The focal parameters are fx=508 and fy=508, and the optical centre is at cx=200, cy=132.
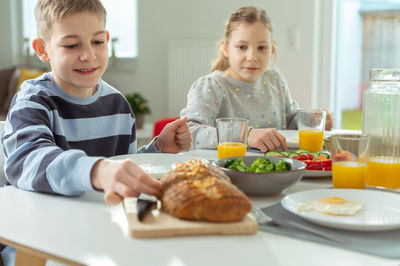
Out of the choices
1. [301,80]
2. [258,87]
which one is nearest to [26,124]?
[258,87]

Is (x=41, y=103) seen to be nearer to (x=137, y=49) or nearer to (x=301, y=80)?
(x=301, y=80)

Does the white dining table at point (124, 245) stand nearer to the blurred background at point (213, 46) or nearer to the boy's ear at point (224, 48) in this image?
the boy's ear at point (224, 48)

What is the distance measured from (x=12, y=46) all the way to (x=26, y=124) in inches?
203

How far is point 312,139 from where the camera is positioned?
1.52 m

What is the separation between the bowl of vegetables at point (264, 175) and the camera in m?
0.98

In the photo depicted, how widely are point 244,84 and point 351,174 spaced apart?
1209 mm

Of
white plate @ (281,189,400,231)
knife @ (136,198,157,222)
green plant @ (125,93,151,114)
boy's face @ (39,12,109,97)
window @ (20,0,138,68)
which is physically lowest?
green plant @ (125,93,151,114)

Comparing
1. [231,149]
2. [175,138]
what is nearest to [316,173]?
[231,149]

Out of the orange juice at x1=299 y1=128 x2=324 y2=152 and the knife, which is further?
the orange juice at x1=299 y1=128 x2=324 y2=152

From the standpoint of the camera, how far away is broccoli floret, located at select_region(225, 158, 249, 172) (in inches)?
41.5

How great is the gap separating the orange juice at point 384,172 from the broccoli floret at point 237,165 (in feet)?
0.97

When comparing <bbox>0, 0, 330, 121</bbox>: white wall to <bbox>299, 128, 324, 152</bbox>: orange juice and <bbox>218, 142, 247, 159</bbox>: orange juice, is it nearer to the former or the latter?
<bbox>299, 128, 324, 152</bbox>: orange juice

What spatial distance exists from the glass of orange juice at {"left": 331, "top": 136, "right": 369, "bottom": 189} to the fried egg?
0.46 feet

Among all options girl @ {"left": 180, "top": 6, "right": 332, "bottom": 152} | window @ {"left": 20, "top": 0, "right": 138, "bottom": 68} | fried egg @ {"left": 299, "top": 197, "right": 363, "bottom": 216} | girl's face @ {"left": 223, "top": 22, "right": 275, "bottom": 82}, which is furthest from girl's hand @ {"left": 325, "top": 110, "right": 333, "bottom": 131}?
window @ {"left": 20, "top": 0, "right": 138, "bottom": 68}
